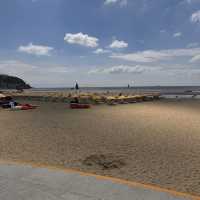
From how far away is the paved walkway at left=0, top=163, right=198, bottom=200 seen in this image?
10.3ft

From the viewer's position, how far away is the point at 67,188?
3.41 metres

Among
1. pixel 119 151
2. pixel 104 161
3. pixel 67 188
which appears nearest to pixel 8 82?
pixel 119 151

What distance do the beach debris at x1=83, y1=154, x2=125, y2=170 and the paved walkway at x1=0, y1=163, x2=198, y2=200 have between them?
0.92 metres

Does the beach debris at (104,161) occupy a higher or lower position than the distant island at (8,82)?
lower

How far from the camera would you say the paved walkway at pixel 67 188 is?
3.15m

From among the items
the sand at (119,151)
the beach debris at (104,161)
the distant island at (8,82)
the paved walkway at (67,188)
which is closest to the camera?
the paved walkway at (67,188)

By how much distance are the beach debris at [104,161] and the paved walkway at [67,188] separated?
0.92m

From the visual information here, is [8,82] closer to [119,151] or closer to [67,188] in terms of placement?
[119,151]

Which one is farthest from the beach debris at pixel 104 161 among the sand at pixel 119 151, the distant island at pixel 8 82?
the distant island at pixel 8 82

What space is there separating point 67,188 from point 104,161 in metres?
1.94

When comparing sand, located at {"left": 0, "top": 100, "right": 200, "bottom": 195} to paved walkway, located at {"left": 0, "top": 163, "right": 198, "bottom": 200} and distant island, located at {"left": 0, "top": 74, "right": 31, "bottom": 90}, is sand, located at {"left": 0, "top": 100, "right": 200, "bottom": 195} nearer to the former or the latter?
paved walkway, located at {"left": 0, "top": 163, "right": 198, "bottom": 200}

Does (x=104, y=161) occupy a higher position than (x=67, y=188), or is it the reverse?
(x=67, y=188)

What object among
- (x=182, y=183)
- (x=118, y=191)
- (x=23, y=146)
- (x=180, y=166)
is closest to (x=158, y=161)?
(x=180, y=166)

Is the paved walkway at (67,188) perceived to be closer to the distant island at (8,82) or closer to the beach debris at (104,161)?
the beach debris at (104,161)
